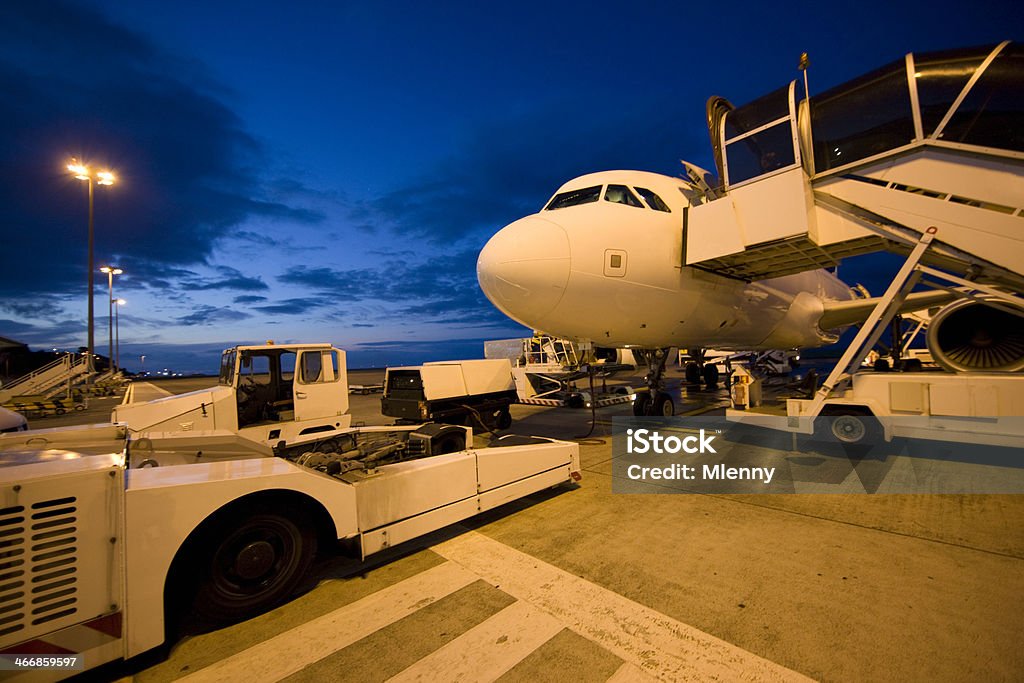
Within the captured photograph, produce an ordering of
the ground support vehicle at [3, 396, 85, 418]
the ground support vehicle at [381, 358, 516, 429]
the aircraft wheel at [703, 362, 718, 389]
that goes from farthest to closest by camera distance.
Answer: the ground support vehicle at [3, 396, 85, 418] → the aircraft wheel at [703, 362, 718, 389] → the ground support vehicle at [381, 358, 516, 429]

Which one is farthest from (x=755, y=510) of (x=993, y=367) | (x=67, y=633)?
(x=67, y=633)

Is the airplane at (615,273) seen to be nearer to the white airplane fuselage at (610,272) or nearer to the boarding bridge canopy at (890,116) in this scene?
the white airplane fuselage at (610,272)

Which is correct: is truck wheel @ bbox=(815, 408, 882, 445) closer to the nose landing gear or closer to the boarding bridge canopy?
the boarding bridge canopy

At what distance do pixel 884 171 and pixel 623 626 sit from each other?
22.5 feet

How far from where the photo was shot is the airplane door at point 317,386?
827cm

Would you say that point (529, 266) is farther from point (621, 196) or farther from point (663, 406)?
point (663, 406)

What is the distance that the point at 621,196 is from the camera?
302 inches

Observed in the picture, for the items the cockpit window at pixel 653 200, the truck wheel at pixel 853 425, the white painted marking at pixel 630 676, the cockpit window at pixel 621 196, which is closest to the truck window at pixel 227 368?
the cockpit window at pixel 621 196

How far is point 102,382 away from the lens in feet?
118

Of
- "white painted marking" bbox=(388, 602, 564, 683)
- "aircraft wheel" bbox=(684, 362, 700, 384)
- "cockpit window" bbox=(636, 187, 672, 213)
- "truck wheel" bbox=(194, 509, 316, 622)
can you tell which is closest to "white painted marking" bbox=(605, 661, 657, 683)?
"white painted marking" bbox=(388, 602, 564, 683)

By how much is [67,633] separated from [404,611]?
1.86m

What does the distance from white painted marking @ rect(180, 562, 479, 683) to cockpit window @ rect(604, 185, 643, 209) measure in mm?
6489

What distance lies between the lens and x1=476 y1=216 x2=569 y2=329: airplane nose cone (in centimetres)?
643

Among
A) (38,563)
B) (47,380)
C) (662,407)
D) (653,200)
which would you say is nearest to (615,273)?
(653,200)
